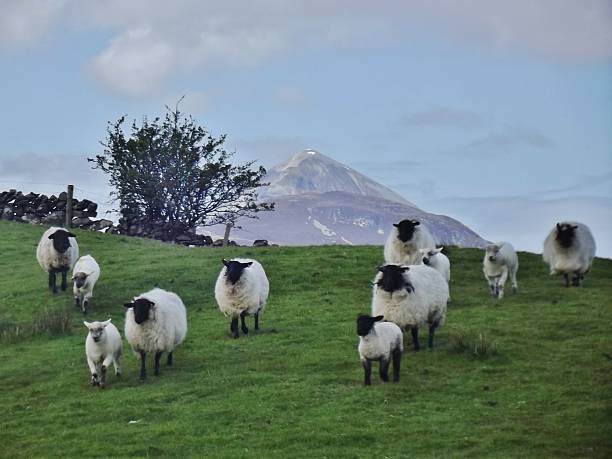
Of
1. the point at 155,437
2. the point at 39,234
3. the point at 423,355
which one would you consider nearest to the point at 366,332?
the point at 423,355

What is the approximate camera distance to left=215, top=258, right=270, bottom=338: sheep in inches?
968

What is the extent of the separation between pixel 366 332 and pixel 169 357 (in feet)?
18.3

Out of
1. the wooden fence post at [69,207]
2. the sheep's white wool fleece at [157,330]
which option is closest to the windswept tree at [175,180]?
the wooden fence post at [69,207]

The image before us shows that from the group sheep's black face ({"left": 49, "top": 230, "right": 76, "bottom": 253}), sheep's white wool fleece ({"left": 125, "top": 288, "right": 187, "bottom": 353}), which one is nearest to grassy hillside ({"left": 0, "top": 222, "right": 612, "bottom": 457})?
sheep's white wool fleece ({"left": 125, "top": 288, "right": 187, "bottom": 353})

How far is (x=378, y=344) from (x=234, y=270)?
677cm

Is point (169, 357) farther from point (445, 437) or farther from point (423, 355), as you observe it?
point (445, 437)

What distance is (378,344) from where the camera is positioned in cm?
1889

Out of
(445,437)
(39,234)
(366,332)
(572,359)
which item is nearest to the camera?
(445,437)

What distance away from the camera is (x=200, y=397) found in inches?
754

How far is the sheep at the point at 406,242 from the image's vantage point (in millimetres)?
29125

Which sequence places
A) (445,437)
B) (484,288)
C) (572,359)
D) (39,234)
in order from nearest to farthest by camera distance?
1. (445,437)
2. (572,359)
3. (484,288)
4. (39,234)

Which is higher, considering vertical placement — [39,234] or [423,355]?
[39,234]

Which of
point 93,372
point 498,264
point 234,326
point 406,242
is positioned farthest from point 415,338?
point 498,264

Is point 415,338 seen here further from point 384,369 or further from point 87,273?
point 87,273
